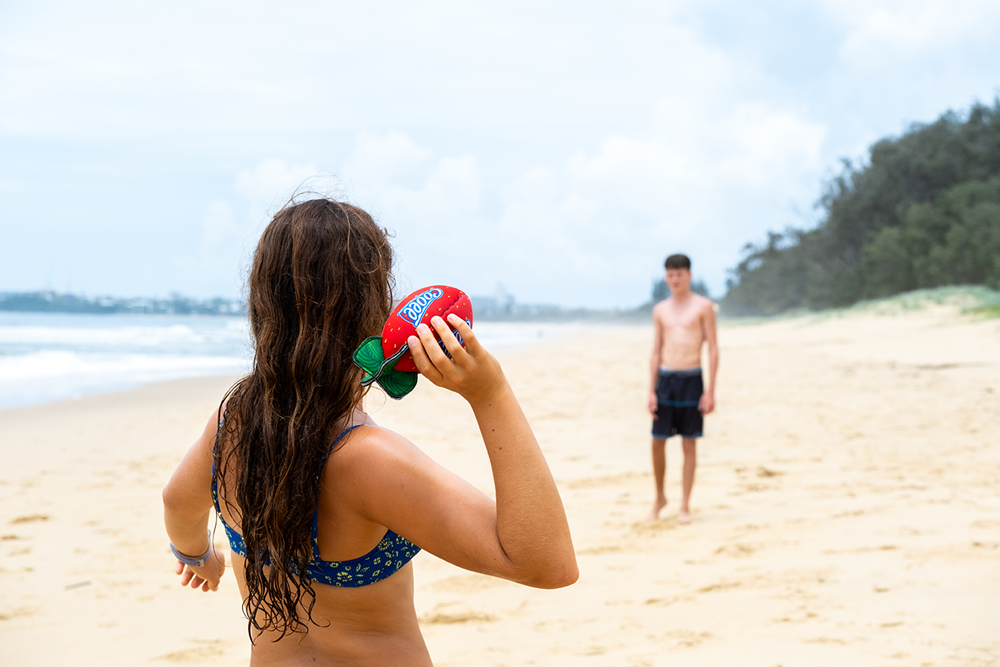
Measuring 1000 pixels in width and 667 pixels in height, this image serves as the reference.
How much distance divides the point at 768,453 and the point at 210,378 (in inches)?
494

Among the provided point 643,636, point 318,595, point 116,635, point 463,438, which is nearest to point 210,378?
point 463,438

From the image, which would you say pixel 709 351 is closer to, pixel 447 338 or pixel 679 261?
pixel 679 261

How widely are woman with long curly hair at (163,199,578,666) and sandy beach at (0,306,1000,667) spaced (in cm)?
32

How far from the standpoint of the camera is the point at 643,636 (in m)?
3.28

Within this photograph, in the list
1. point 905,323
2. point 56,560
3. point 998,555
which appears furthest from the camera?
point 905,323

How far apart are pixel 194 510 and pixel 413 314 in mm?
820

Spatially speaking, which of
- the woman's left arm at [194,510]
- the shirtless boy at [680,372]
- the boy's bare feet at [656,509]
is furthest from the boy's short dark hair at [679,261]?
the woman's left arm at [194,510]

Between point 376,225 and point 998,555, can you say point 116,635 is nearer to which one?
point 376,225

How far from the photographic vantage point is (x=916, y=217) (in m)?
41.7

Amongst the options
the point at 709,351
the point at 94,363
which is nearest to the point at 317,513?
the point at 709,351

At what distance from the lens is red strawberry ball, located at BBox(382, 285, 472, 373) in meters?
1.19

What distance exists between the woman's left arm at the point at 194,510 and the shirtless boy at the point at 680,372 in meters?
3.91

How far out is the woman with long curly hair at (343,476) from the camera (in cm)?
120

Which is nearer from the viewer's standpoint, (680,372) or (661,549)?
(661,549)
